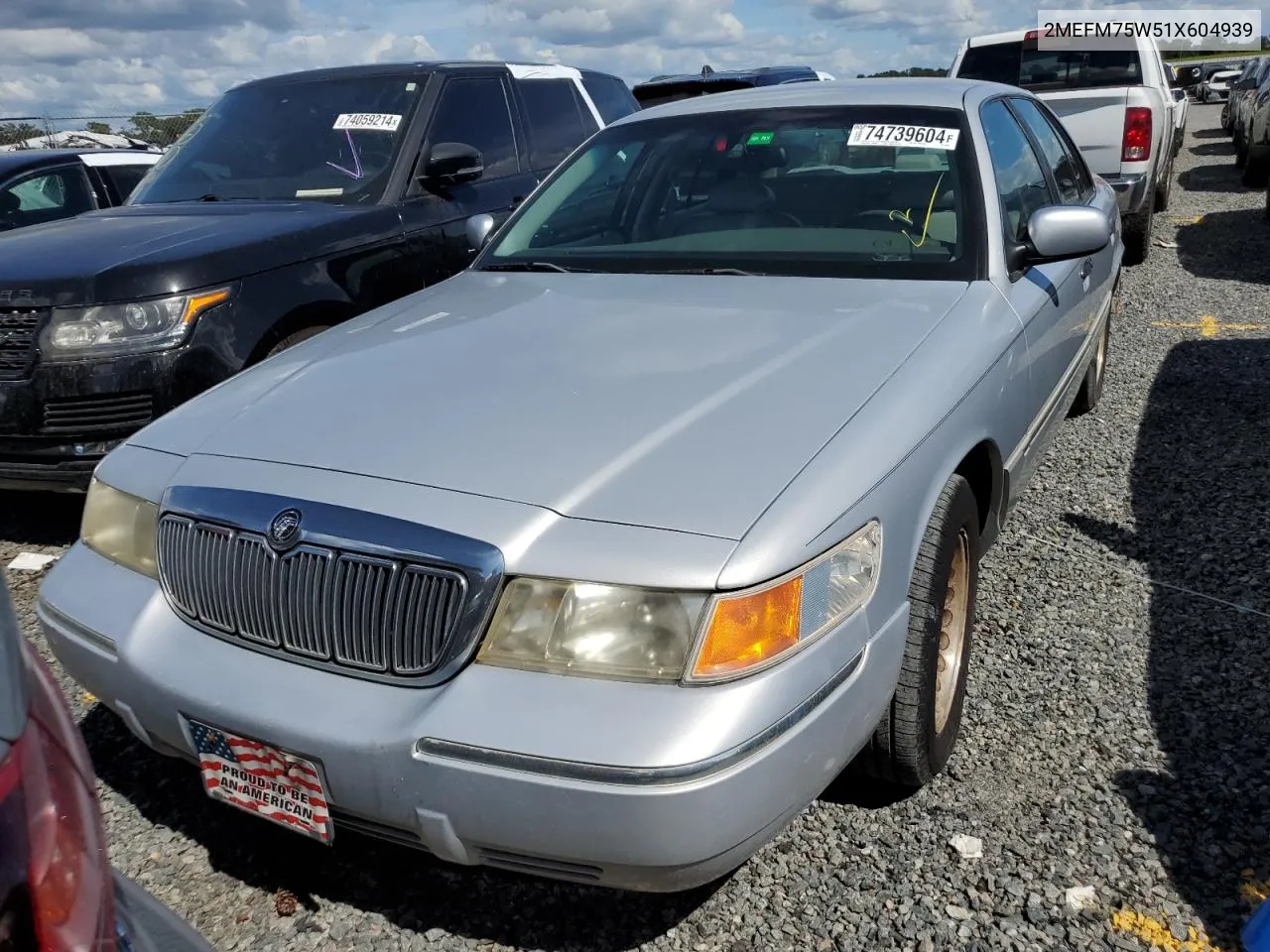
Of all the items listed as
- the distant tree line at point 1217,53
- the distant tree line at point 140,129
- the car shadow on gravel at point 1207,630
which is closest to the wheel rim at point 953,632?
the car shadow on gravel at point 1207,630

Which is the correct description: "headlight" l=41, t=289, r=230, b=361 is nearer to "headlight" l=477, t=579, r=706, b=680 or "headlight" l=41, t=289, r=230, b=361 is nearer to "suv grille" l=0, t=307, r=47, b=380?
"suv grille" l=0, t=307, r=47, b=380

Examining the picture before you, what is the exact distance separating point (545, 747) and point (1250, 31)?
84.1 ft

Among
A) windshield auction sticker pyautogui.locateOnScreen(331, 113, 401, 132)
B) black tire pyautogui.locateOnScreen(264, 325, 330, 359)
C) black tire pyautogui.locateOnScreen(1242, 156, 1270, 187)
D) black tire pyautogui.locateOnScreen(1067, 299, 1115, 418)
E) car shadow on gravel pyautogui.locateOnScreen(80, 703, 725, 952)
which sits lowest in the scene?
black tire pyautogui.locateOnScreen(1242, 156, 1270, 187)

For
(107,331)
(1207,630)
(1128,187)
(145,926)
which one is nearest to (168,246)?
(107,331)

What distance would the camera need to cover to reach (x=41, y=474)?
4074mm

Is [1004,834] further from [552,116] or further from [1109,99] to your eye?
[1109,99]

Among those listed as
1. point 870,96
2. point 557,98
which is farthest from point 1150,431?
point 557,98

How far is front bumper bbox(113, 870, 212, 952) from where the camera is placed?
1.27 meters

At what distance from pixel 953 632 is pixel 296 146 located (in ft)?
13.2

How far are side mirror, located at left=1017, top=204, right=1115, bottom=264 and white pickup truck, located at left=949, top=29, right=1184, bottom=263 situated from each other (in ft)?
15.9

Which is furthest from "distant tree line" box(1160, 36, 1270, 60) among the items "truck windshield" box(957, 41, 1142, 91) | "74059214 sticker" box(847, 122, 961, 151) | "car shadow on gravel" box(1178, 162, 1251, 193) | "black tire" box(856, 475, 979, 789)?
"black tire" box(856, 475, 979, 789)

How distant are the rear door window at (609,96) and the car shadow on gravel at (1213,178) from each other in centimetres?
996

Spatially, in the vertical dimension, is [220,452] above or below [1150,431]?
above

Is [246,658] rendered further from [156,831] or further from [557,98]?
[557,98]
